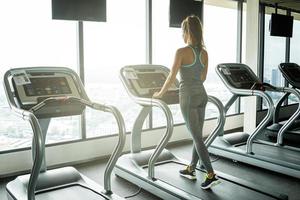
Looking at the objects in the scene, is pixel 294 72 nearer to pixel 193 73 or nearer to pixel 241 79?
pixel 241 79

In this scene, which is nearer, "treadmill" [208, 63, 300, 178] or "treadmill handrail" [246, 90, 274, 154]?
"treadmill handrail" [246, 90, 274, 154]

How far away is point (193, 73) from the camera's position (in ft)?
11.2

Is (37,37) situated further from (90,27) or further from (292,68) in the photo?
(292,68)

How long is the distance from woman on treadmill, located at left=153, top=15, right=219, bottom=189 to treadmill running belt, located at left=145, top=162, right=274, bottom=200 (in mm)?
108

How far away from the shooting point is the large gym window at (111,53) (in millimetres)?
4980

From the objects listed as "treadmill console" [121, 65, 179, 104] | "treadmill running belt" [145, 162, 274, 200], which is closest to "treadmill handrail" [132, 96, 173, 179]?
"treadmill console" [121, 65, 179, 104]

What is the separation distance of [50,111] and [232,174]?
248 centimetres

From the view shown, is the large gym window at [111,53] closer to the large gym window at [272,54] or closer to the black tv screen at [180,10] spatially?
the black tv screen at [180,10]

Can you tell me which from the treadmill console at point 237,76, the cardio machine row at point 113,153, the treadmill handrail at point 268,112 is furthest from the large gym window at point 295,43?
the cardio machine row at point 113,153

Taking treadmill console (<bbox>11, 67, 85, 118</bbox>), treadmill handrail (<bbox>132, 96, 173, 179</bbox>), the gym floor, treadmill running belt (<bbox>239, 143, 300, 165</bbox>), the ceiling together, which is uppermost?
the ceiling

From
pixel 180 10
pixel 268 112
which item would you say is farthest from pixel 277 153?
pixel 180 10

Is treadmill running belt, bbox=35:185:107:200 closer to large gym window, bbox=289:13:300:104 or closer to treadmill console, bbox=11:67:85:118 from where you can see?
treadmill console, bbox=11:67:85:118

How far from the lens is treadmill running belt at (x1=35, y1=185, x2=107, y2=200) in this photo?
10.8ft

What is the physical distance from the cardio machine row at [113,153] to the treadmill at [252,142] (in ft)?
0.13
